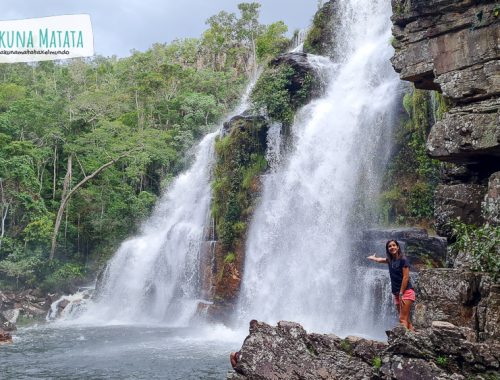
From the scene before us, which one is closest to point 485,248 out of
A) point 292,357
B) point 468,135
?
point 468,135

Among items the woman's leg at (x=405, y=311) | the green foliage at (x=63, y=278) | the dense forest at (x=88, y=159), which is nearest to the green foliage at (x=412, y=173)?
the woman's leg at (x=405, y=311)

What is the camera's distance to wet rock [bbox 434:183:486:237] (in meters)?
8.07

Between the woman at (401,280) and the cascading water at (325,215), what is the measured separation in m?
6.91

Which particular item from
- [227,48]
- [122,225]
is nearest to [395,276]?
[122,225]

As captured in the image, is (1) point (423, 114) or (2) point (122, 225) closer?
(1) point (423, 114)

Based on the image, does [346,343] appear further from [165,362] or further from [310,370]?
[165,362]

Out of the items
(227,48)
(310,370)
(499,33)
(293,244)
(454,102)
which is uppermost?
(227,48)

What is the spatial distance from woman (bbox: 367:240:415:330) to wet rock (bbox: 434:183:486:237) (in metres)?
2.04

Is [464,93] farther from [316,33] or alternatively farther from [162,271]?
[316,33]

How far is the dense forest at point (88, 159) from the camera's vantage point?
25.7 m

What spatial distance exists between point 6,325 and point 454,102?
17.4 m

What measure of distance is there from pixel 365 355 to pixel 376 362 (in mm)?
237

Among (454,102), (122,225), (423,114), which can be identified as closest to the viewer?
(454,102)

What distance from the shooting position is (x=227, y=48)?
46000mm
